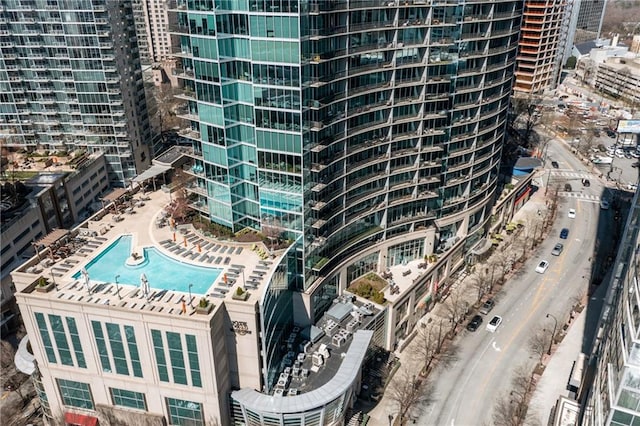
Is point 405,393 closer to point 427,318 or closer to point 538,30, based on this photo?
point 427,318

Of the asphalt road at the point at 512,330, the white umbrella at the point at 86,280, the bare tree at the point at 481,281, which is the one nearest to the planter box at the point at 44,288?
the white umbrella at the point at 86,280

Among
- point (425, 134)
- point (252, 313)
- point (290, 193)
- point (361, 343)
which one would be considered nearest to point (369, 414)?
point (361, 343)

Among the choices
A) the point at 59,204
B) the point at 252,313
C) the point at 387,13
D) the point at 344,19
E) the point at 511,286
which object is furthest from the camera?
the point at 59,204

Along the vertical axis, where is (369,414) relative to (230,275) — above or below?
below

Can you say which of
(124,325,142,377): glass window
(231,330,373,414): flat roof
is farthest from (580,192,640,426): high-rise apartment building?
(124,325,142,377): glass window

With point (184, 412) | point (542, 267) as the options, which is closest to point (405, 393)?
point (184, 412)

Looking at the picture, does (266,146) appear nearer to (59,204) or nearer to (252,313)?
(252,313)

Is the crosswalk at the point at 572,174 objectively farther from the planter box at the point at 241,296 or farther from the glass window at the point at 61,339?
the glass window at the point at 61,339
